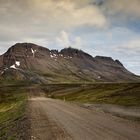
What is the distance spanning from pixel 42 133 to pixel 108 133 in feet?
23.1

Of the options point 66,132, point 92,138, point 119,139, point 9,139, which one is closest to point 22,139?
point 9,139

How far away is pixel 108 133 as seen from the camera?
28.2 meters

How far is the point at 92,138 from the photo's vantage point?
84.9ft

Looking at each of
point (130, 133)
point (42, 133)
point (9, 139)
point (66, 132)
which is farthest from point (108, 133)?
point (9, 139)

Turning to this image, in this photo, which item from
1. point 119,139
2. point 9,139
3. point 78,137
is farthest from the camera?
point 9,139

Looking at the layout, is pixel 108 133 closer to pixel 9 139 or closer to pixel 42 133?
pixel 42 133

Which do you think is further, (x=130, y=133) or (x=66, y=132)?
(x=66, y=132)

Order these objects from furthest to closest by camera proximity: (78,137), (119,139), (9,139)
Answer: (9,139) < (78,137) < (119,139)

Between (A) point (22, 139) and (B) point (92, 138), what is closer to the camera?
(B) point (92, 138)

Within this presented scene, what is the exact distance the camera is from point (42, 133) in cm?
3120

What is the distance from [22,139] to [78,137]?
5260mm

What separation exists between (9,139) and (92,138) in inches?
344

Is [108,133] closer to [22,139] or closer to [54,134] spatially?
[54,134]

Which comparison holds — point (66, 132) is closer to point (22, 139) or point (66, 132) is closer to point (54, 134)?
point (54, 134)
